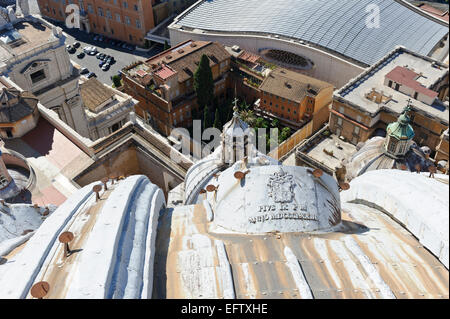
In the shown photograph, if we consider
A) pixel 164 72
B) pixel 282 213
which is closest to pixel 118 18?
pixel 164 72

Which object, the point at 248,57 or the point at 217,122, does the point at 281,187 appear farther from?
the point at 248,57

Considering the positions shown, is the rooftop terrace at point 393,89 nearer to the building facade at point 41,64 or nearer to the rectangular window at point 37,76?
the building facade at point 41,64

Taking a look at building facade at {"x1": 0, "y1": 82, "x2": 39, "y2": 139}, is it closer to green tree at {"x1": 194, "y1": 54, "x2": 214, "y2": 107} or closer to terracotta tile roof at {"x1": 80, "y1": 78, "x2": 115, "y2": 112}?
terracotta tile roof at {"x1": 80, "y1": 78, "x2": 115, "y2": 112}

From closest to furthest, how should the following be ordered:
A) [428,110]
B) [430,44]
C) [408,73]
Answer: [428,110] < [408,73] < [430,44]

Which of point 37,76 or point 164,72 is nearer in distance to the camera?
point 37,76
